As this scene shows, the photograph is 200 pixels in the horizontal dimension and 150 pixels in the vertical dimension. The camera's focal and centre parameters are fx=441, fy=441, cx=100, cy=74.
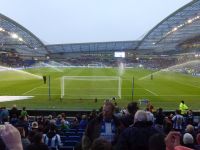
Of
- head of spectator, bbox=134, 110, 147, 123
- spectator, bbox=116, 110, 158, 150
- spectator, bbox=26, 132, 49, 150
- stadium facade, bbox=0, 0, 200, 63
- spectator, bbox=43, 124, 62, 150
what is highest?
stadium facade, bbox=0, 0, 200, 63

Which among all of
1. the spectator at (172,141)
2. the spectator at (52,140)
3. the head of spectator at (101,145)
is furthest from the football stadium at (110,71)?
the head of spectator at (101,145)

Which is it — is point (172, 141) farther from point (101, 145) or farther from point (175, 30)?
point (175, 30)

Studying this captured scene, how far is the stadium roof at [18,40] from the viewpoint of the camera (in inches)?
4954

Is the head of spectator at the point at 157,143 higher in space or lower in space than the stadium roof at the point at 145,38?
lower

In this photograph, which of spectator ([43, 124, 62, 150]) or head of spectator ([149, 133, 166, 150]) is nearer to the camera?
head of spectator ([149, 133, 166, 150])

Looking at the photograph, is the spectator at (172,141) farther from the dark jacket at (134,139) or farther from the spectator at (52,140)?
the spectator at (52,140)

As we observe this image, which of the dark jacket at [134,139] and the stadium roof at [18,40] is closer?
the dark jacket at [134,139]

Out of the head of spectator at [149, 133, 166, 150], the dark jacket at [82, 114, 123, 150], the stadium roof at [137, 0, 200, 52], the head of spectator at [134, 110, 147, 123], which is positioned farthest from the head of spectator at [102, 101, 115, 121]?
the stadium roof at [137, 0, 200, 52]

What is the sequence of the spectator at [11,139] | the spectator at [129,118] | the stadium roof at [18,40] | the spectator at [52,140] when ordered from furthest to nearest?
the stadium roof at [18,40] → the spectator at [52,140] → the spectator at [129,118] → the spectator at [11,139]

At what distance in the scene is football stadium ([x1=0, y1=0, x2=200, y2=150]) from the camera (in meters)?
7.68

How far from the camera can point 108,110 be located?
8.51 meters

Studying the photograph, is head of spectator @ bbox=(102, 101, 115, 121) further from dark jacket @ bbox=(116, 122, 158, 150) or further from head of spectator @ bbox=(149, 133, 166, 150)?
head of spectator @ bbox=(149, 133, 166, 150)

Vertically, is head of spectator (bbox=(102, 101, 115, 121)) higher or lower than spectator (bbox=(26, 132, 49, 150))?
higher

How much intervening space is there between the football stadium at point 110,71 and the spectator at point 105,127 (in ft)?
75.1
